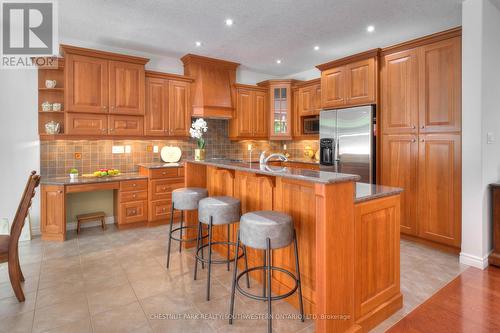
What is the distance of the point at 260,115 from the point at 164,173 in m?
2.41

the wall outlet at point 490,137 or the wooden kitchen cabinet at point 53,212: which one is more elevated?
the wall outlet at point 490,137

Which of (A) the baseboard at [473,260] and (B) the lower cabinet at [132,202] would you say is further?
(B) the lower cabinet at [132,202]

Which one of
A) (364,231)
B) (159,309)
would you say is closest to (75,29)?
(159,309)

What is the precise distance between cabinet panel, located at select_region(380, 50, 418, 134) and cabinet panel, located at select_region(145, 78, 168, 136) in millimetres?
3369

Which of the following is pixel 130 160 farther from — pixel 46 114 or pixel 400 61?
pixel 400 61

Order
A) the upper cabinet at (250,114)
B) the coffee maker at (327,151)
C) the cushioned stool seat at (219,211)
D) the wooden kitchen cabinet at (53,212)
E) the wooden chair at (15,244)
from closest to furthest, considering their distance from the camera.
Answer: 1. the wooden chair at (15,244)
2. the cushioned stool seat at (219,211)
3. the wooden kitchen cabinet at (53,212)
4. the coffee maker at (327,151)
5. the upper cabinet at (250,114)

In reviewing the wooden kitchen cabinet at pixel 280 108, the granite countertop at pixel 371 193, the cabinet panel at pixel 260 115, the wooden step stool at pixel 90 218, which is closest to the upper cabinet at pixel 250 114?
the cabinet panel at pixel 260 115

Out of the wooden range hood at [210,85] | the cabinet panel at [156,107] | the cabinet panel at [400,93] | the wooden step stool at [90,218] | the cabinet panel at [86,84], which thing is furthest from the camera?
the wooden range hood at [210,85]

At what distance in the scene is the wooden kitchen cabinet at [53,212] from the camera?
12.6 feet

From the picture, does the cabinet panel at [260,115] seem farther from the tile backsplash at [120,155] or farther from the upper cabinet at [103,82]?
the upper cabinet at [103,82]

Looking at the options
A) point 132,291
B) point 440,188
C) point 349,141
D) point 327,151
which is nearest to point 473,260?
point 440,188

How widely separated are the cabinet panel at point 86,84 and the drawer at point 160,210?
1589mm

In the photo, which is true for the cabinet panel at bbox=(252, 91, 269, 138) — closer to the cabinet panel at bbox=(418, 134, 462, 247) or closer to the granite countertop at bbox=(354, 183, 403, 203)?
the cabinet panel at bbox=(418, 134, 462, 247)

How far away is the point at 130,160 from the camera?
486 centimetres
